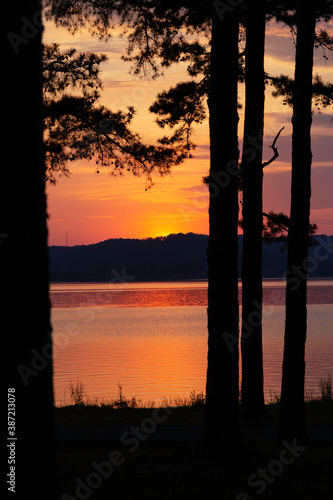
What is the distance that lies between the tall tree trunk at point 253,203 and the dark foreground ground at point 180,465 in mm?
1169

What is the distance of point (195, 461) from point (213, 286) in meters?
2.42

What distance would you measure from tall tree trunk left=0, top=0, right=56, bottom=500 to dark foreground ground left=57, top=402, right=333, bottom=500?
132 inches

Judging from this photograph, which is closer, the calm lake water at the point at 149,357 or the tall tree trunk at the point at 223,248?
the tall tree trunk at the point at 223,248

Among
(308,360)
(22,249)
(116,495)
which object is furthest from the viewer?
(308,360)

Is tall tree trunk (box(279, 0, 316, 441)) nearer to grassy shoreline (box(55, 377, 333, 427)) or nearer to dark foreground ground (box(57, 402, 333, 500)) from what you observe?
dark foreground ground (box(57, 402, 333, 500))

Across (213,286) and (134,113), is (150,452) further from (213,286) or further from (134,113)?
(134,113)

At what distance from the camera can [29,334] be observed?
4672mm

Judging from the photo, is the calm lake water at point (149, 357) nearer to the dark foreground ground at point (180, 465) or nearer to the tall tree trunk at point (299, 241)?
the dark foreground ground at point (180, 465)

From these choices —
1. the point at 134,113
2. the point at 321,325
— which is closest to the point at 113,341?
the point at 321,325

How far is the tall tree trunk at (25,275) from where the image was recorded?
463cm

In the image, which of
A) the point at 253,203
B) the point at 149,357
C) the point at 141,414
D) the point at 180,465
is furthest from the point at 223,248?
the point at 149,357

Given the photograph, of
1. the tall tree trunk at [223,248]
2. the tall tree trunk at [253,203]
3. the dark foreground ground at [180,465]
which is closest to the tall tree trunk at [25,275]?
the dark foreground ground at [180,465]

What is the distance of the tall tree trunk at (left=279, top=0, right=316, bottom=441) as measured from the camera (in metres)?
10.6

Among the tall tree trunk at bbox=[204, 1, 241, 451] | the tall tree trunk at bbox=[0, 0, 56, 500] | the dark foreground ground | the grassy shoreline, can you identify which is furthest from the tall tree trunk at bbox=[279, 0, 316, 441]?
the tall tree trunk at bbox=[0, 0, 56, 500]
